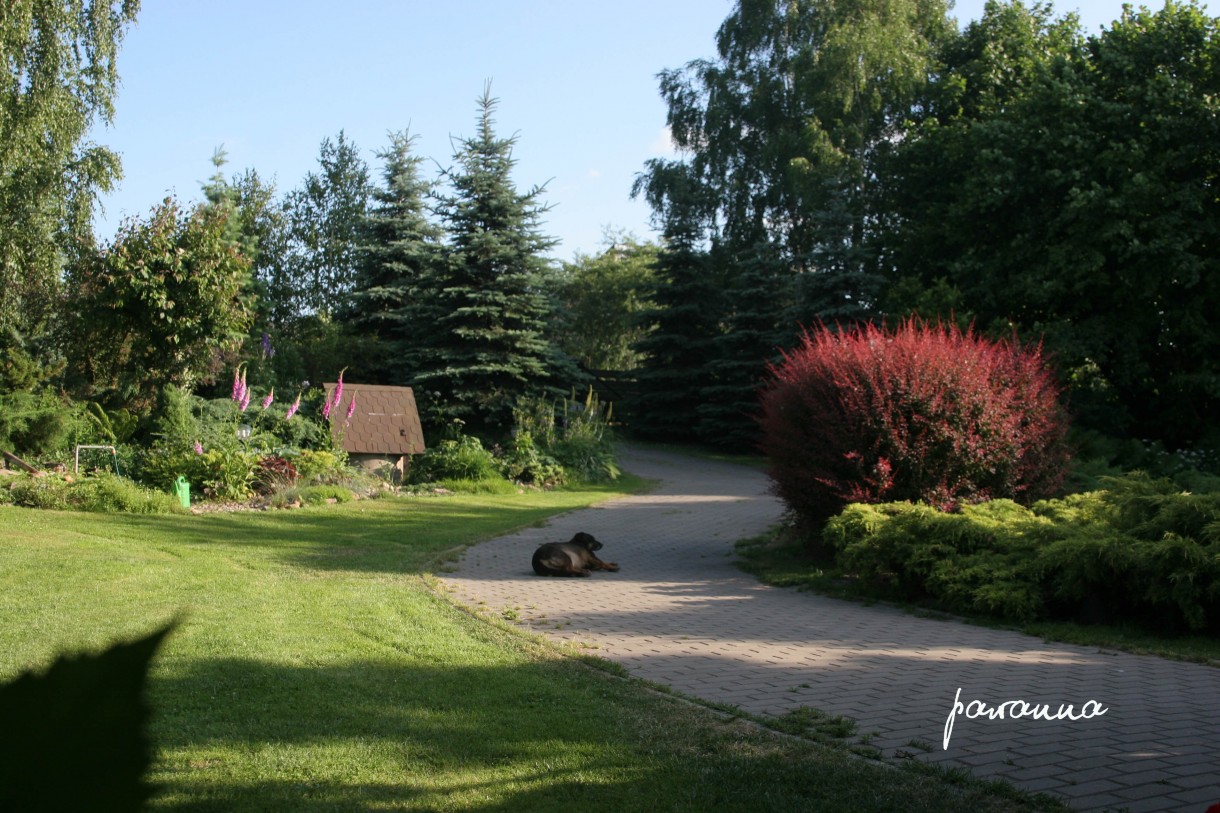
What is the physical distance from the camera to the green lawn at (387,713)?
4289 mm

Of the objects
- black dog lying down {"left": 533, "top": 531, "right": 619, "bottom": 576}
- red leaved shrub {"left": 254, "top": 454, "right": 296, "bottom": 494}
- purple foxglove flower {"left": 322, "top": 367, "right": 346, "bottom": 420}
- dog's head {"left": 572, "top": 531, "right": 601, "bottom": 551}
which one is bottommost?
black dog lying down {"left": 533, "top": 531, "right": 619, "bottom": 576}

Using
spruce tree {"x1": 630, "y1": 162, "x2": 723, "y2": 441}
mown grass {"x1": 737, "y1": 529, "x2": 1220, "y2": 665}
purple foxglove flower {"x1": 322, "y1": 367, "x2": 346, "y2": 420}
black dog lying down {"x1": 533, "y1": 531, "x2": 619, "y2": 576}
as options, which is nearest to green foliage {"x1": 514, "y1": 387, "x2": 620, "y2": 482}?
purple foxglove flower {"x1": 322, "y1": 367, "x2": 346, "y2": 420}

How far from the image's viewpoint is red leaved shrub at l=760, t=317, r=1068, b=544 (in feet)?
37.4

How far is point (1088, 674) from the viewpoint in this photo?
22.2 ft

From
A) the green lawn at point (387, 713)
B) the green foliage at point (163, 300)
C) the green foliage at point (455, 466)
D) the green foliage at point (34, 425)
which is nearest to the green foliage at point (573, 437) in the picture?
the green foliage at point (455, 466)

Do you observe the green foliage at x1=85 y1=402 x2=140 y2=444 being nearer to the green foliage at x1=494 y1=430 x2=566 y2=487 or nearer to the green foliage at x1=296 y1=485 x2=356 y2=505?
the green foliage at x1=296 y1=485 x2=356 y2=505

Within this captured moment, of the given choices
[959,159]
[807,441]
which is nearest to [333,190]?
[959,159]

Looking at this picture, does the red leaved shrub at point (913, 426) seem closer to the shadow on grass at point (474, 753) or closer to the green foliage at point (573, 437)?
the shadow on grass at point (474, 753)

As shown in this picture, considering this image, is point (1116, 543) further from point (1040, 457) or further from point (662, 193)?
point (662, 193)

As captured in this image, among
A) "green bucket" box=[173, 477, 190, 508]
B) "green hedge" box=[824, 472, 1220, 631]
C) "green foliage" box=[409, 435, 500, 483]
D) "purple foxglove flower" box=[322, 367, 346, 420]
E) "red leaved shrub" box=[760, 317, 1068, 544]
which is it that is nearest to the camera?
"green hedge" box=[824, 472, 1220, 631]

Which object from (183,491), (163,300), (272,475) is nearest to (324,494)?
(272,475)

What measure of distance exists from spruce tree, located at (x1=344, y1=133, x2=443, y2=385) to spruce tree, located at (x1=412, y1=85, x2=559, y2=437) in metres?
1.78

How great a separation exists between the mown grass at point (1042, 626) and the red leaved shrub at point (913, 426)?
0.75 meters

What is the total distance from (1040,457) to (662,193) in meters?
29.2
